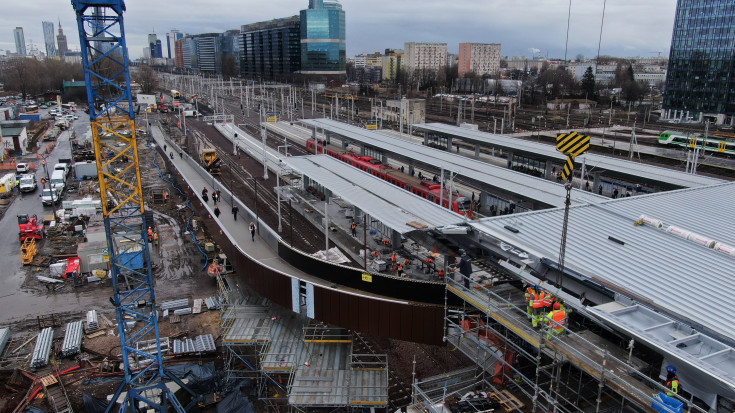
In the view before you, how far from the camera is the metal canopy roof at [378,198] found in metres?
18.3

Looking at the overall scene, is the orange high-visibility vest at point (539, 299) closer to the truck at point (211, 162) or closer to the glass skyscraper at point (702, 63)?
the truck at point (211, 162)

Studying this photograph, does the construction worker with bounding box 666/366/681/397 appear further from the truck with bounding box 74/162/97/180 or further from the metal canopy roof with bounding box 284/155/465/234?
the truck with bounding box 74/162/97/180

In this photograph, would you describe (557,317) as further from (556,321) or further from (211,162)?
(211,162)

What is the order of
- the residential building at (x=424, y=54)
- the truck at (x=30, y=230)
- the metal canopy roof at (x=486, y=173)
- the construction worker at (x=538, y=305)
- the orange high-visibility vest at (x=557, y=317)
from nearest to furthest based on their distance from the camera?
the orange high-visibility vest at (x=557, y=317)
the construction worker at (x=538, y=305)
the metal canopy roof at (x=486, y=173)
the truck at (x=30, y=230)
the residential building at (x=424, y=54)

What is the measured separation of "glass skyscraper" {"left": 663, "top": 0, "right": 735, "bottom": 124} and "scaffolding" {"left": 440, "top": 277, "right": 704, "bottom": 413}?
72405 millimetres

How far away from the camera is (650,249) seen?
13.2 m

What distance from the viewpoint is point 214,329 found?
70.7ft

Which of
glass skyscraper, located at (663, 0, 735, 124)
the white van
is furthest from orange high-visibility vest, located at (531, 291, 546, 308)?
glass skyscraper, located at (663, 0, 735, 124)

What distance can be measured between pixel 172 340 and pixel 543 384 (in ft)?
50.5

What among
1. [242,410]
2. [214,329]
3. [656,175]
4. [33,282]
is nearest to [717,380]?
[242,410]

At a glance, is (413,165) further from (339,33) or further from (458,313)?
(339,33)

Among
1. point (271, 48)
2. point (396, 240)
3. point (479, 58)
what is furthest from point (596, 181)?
point (479, 58)

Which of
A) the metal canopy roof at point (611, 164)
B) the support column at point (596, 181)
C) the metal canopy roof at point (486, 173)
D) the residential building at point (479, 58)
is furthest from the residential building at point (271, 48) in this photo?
the support column at point (596, 181)

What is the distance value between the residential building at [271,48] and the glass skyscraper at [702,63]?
110m
